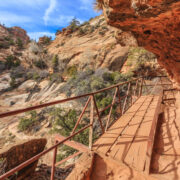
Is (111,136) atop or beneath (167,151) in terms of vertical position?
atop

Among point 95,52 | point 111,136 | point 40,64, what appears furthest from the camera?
point 40,64

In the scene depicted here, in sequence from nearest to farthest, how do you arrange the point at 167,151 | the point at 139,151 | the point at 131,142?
1. the point at 139,151
2. the point at 167,151
3. the point at 131,142

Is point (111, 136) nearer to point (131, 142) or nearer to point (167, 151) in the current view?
point (131, 142)

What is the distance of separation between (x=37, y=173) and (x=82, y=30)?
24.5 metres

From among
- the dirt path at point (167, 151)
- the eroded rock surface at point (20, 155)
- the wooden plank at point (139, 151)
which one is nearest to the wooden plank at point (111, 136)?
the wooden plank at point (139, 151)

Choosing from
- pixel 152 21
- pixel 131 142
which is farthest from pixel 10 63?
pixel 131 142

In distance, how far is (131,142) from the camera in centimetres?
231

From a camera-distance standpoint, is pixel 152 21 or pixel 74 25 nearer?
pixel 152 21

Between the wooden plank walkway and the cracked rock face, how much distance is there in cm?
196

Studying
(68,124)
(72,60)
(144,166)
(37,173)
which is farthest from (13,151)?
(72,60)

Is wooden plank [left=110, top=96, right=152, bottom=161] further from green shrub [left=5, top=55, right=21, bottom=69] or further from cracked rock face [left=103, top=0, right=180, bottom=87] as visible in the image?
green shrub [left=5, top=55, right=21, bottom=69]

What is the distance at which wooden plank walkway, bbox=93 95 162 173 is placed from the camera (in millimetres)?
1743

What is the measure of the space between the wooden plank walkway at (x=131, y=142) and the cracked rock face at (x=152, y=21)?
77.2 inches

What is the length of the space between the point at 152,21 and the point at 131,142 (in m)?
2.73
